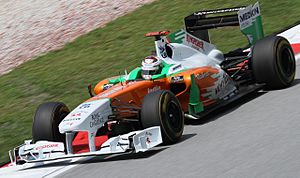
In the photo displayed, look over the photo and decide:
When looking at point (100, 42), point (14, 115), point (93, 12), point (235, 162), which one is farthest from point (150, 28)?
point (235, 162)

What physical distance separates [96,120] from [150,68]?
135cm

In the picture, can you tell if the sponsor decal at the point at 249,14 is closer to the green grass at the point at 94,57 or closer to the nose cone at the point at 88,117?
the green grass at the point at 94,57

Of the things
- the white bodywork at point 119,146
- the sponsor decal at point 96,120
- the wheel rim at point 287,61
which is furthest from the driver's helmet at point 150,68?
the wheel rim at point 287,61

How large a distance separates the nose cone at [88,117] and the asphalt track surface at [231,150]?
49cm

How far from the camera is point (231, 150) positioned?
8602 mm

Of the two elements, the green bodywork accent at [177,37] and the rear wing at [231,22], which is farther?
the rear wing at [231,22]

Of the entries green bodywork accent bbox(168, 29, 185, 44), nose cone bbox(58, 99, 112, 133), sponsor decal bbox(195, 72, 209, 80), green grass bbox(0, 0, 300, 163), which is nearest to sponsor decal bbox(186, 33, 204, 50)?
green bodywork accent bbox(168, 29, 185, 44)

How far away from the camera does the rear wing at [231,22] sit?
464 inches

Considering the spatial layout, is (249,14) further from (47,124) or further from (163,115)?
(47,124)

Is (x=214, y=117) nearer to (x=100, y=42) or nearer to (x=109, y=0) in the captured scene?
(x=100, y=42)

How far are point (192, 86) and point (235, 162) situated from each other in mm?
Result: 2251

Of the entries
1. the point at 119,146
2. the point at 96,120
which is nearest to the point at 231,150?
the point at 119,146

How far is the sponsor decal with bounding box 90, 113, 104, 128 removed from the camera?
9.17 m

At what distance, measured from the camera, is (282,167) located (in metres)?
7.61
